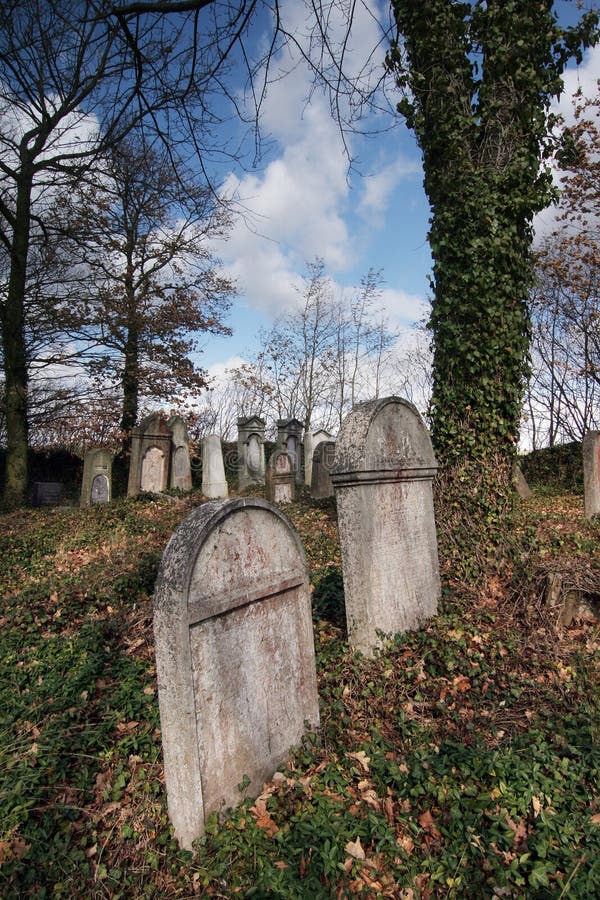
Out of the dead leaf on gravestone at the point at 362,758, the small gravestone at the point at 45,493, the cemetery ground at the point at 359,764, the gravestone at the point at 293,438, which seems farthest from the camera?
the gravestone at the point at 293,438

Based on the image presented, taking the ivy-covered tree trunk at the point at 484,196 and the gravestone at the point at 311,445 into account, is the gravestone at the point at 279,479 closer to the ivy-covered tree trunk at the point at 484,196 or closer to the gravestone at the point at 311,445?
the gravestone at the point at 311,445

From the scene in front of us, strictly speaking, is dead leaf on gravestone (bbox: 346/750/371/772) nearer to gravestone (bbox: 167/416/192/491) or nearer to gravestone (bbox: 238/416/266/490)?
gravestone (bbox: 167/416/192/491)

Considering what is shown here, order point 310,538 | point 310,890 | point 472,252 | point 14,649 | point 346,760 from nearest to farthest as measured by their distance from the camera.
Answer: point 310,890 → point 346,760 → point 14,649 → point 472,252 → point 310,538

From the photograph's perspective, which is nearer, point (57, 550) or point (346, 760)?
point (346, 760)

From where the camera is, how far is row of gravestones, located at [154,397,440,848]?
248 centimetres

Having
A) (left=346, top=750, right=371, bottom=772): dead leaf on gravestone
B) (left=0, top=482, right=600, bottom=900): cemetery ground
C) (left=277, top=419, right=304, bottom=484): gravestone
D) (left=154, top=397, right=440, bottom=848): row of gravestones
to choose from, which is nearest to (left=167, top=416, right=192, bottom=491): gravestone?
(left=277, top=419, right=304, bottom=484): gravestone

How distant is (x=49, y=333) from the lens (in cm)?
1304

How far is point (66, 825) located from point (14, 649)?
216cm

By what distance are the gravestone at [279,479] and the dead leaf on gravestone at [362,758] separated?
8.70m

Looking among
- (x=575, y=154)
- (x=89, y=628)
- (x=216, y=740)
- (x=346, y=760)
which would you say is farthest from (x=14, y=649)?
(x=575, y=154)

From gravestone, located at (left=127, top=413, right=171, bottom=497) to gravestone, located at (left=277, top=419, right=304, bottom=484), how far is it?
17.6ft

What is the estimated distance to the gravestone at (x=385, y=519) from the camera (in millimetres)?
4125

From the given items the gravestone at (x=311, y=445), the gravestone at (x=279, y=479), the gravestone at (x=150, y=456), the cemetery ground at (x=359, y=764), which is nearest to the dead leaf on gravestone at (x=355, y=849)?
the cemetery ground at (x=359, y=764)

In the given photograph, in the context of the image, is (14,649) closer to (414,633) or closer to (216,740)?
(216,740)
